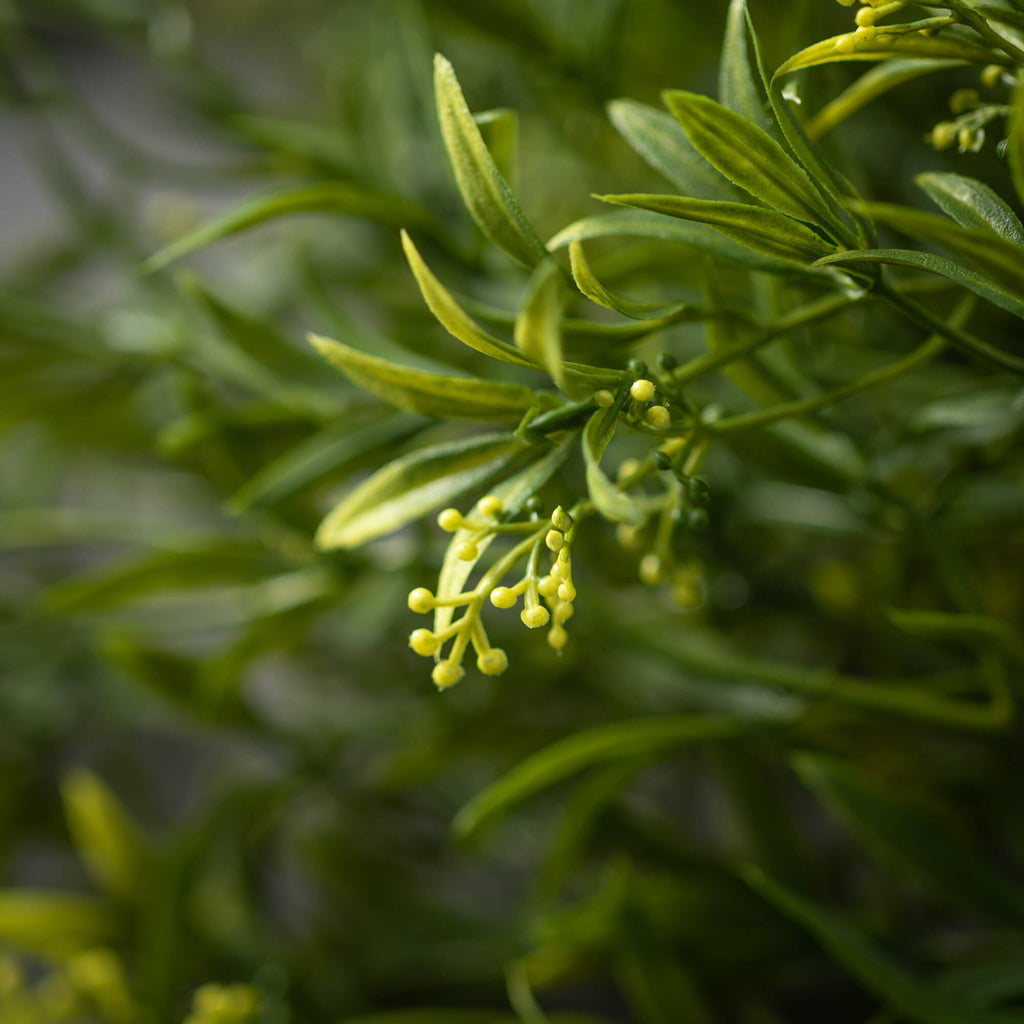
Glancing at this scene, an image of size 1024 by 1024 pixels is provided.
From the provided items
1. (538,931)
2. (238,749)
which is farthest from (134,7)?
(238,749)

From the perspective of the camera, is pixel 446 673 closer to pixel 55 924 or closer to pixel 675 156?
pixel 675 156

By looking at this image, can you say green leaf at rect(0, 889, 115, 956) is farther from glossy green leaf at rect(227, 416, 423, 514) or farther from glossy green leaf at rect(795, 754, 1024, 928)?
glossy green leaf at rect(795, 754, 1024, 928)

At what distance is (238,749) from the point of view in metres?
1.04

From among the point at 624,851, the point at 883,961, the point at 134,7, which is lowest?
the point at 624,851

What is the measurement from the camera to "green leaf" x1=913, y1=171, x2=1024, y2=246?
221mm

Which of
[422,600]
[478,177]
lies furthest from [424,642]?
[478,177]

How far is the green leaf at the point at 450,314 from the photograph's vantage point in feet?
0.66

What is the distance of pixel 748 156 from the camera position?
0.22 meters

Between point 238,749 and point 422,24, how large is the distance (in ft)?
2.78

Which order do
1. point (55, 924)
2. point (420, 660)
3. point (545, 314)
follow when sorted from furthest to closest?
point (420, 660), point (55, 924), point (545, 314)

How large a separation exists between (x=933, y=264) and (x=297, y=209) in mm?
223

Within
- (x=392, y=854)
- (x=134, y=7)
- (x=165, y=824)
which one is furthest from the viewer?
(x=165, y=824)

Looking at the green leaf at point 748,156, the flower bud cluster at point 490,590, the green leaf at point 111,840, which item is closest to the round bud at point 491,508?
the flower bud cluster at point 490,590

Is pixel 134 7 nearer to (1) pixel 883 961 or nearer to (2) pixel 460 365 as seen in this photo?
(2) pixel 460 365
